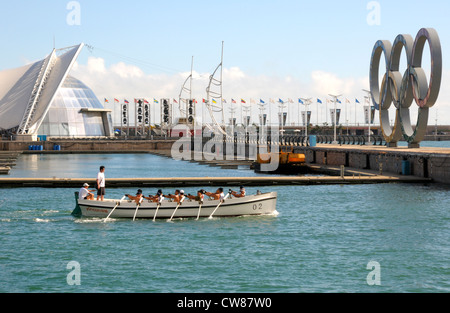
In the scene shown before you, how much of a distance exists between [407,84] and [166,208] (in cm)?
4820

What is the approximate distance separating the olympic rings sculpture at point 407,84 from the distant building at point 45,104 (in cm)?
9166

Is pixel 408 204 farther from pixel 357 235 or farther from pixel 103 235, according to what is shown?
pixel 103 235

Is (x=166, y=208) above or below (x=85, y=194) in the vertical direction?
below

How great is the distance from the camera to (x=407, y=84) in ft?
270

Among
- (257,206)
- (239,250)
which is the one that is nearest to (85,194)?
(257,206)

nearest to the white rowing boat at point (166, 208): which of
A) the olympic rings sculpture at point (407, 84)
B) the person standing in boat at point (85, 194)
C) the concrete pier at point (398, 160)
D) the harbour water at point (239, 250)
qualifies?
the person standing in boat at point (85, 194)

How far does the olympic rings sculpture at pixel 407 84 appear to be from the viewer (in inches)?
2889

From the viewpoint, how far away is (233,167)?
105m

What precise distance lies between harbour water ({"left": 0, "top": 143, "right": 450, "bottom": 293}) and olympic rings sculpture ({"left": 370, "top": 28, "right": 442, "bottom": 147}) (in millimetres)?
24266

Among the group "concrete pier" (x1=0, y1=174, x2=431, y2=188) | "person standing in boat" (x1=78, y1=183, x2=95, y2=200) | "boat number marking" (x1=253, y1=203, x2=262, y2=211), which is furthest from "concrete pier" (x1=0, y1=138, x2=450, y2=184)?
"person standing in boat" (x1=78, y1=183, x2=95, y2=200)

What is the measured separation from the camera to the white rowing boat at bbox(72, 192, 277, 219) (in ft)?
143

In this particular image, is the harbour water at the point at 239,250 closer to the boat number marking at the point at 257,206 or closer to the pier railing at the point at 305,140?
the boat number marking at the point at 257,206

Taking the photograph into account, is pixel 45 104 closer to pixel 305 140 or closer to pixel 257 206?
pixel 305 140

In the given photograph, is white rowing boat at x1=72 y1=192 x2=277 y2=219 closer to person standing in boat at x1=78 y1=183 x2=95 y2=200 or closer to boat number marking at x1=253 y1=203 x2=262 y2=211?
boat number marking at x1=253 y1=203 x2=262 y2=211
